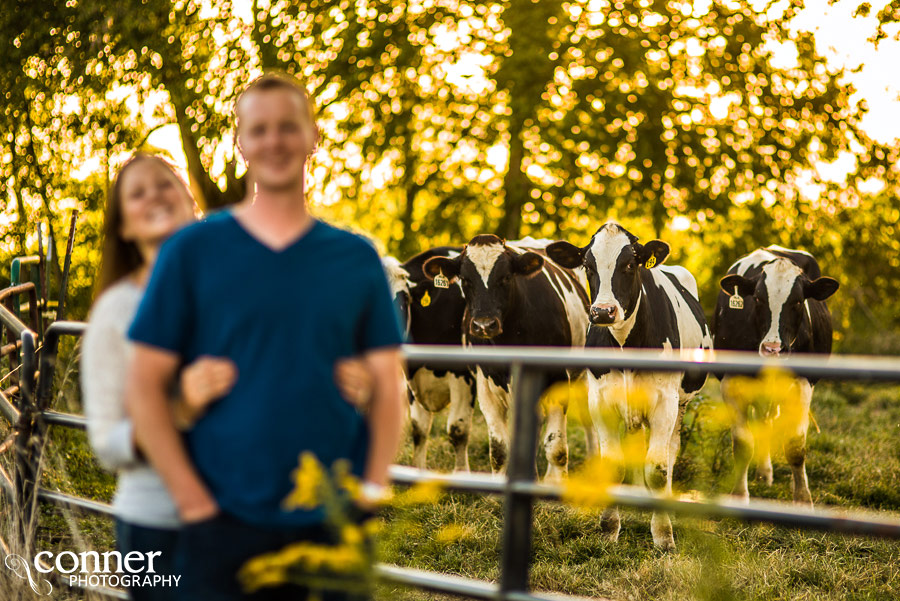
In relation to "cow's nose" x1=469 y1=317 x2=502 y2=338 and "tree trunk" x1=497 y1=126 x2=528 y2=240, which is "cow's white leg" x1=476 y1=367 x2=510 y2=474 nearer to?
"cow's nose" x1=469 y1=317 x2=502 y2=338

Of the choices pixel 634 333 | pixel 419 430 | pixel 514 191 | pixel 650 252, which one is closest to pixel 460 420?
pixel 419 430

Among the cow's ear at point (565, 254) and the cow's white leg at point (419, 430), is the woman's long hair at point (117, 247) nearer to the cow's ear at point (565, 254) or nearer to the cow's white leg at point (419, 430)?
the cow's ear at point (565, 254)

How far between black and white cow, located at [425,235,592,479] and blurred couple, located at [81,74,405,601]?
187 inches

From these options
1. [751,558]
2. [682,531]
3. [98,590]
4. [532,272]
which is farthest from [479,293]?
[98,590]

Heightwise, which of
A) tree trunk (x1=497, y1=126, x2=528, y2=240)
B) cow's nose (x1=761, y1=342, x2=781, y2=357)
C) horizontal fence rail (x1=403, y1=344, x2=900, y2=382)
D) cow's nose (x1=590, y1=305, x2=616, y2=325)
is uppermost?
tree trunk (x1=497, y1=126, x2=528, y2=240)

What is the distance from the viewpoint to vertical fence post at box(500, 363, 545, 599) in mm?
2371

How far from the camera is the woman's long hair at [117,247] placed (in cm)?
221

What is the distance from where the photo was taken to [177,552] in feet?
6.55

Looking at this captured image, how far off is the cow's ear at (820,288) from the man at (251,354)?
20.3 ft

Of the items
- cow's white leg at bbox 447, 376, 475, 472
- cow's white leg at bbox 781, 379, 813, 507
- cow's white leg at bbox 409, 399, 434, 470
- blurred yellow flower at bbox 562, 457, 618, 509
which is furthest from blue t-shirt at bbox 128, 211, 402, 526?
cow's white leg at bbox 409, 399, 434, 470

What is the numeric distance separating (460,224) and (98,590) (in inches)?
536

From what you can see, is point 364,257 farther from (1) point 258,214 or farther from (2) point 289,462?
(2) point 289,462

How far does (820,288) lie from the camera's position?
7.45 metres

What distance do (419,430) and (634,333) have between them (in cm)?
242
